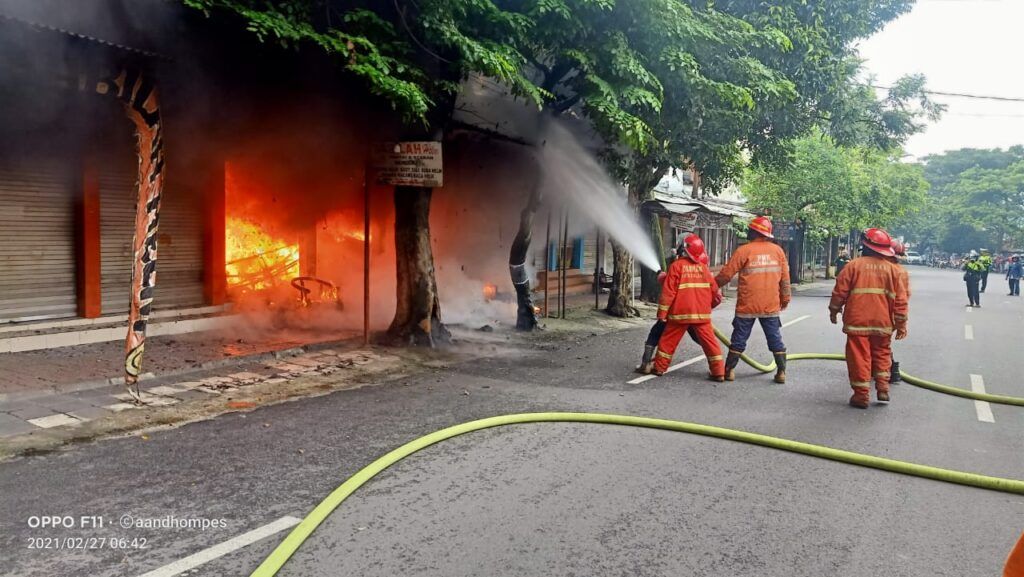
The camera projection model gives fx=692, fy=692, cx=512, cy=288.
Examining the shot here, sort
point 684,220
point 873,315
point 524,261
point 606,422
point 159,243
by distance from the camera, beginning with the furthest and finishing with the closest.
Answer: point 684,220 → point 524,261 → point 159,243 → point 873,315 → point 606,422

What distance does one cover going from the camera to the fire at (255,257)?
423 inches

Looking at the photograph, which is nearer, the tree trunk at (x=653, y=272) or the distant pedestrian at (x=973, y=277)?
the tree trunk at (x=653, y=272)

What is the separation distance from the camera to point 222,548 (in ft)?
10.8

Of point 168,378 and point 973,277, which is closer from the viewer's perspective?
point 168,378

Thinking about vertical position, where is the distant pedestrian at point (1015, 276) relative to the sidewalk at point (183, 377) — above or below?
above

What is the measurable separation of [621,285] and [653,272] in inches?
118

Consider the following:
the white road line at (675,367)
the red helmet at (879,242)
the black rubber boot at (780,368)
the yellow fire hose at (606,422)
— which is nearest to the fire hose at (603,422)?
the yellow fire hose at (606,422)

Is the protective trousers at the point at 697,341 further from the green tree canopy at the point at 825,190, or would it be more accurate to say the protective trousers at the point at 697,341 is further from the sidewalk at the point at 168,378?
the green tree canopy at the point at 825,190

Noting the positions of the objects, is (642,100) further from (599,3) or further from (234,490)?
(234,490)

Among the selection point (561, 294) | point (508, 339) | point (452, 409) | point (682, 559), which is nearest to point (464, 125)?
point (508, 339)

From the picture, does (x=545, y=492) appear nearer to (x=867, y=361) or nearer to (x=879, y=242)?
(x=867, y=361)

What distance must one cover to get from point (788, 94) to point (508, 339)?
5.67m

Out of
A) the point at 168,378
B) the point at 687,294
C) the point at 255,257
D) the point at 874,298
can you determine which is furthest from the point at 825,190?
the point at 168,378

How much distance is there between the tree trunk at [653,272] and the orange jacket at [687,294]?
8148 mm
